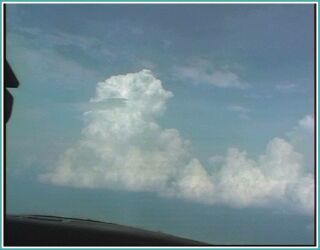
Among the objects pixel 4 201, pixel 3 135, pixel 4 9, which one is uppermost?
pixel 4 9

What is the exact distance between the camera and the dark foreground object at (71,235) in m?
9.53

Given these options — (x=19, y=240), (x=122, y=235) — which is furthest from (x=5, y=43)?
(x=122, y=235)

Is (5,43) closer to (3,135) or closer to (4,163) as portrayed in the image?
(3,135)

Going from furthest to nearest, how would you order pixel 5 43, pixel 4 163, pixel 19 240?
1. pixel 19 240
2. pixel 5 43
3. pixel 4 163

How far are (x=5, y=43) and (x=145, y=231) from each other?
5.54 m

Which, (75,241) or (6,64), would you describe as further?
(75,241)

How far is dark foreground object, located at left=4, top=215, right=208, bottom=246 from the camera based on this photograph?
953 centimetres

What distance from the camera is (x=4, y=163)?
311 inches

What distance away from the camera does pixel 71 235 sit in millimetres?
9773

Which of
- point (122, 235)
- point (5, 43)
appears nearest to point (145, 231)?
point (122, 235)

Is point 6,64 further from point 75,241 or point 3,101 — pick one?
point 75,241

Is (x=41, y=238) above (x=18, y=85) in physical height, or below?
below

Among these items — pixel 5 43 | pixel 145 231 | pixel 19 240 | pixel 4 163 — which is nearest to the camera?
pixel 4 163

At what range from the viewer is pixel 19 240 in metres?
9.52
